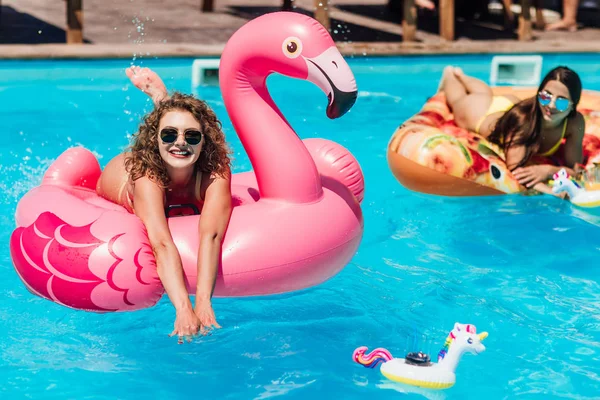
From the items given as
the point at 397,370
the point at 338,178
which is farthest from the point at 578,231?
the point at 397,370

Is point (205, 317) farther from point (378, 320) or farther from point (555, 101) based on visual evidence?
point (555, 101)

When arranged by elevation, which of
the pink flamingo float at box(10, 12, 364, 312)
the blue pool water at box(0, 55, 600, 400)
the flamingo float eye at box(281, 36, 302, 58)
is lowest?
the blue pool water at box(0, 55, 600, 400)

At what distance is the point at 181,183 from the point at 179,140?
0.24 metres

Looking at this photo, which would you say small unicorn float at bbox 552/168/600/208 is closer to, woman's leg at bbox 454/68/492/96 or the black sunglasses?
woman's leg at bbox 454/68/492/96

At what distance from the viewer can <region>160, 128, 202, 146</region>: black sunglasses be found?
370cm

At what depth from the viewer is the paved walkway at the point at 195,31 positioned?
8.50 metres

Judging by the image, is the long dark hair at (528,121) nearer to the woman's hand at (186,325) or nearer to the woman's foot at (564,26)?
the woman's hand at (186,325)

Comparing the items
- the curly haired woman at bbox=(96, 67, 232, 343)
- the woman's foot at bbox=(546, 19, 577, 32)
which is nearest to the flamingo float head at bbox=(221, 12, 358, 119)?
the curly haired woman at bbox=(96, 67, 232, 343)

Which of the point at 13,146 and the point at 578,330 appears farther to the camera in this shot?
the point at 13,146

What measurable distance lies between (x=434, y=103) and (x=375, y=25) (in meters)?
4.51

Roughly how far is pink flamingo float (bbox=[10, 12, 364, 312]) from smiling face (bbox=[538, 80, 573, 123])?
182 cm

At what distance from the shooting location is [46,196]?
3904mm

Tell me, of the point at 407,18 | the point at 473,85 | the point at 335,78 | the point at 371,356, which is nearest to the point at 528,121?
the point at 473,85

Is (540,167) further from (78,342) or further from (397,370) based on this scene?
(78,342)
